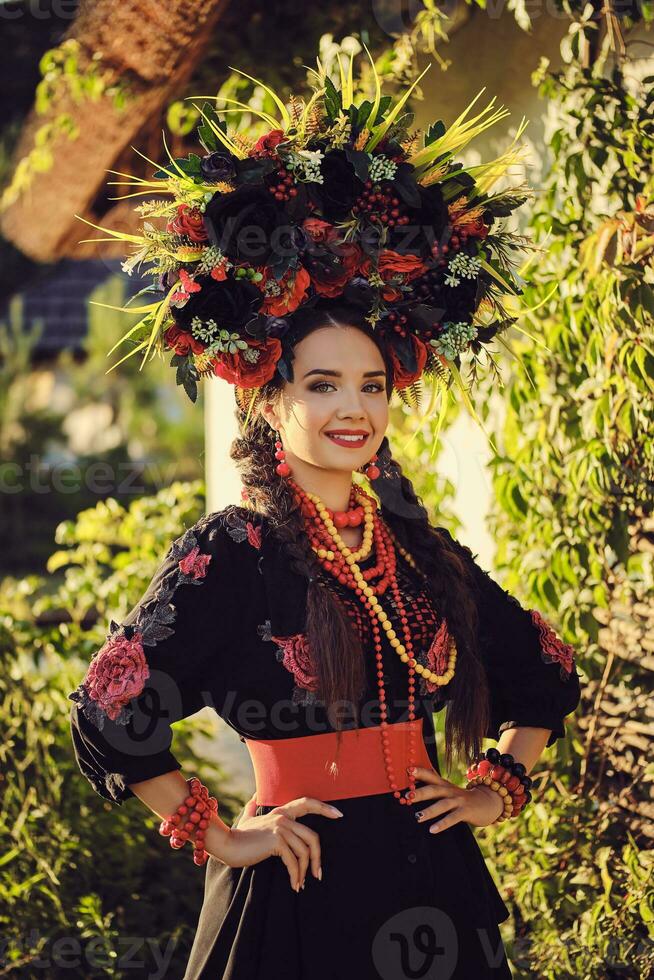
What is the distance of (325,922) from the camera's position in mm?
1885

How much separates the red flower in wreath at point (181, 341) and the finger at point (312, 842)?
0.83 meters

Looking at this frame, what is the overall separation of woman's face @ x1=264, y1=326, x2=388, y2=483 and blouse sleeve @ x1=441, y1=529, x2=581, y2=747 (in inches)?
15.6

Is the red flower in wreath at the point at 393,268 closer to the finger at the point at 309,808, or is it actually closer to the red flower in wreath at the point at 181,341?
the red flower in wreath at the point at 181,341

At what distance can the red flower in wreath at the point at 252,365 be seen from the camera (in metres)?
2.00

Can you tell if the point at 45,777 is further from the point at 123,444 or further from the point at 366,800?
the point at 123,444

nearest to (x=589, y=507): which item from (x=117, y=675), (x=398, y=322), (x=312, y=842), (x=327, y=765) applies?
(x=398, y=322)

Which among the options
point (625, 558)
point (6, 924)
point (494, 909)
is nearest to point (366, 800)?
point (494, 909)

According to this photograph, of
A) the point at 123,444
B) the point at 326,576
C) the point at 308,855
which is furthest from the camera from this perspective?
the point at 123,444

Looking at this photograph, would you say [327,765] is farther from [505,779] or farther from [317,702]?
[505,779]

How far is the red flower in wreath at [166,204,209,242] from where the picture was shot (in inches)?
77.1

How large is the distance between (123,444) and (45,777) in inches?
330

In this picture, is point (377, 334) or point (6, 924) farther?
point (6, 924)
